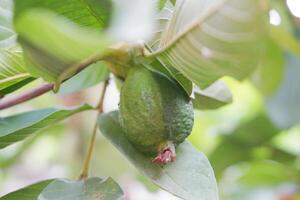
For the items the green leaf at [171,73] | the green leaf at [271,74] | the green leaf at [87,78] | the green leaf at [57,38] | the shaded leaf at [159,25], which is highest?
the green leaf at [57,38]

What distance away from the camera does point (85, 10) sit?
800mm

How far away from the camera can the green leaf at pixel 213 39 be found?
0.61m

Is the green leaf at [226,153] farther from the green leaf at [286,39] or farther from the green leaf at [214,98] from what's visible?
the green leaf at [286,39]

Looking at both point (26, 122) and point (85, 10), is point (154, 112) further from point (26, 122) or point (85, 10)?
point (26, 122)

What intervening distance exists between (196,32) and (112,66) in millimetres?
216

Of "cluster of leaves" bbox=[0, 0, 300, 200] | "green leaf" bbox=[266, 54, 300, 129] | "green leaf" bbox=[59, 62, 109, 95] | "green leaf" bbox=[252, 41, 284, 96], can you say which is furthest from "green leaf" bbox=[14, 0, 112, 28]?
"green leaf" bbox=[266, 54, 300, 129]

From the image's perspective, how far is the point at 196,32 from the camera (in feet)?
2.22

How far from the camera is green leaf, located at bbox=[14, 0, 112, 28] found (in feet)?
2.53

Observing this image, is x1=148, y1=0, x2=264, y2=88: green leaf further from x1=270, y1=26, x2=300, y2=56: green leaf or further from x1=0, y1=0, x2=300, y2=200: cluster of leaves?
x1=270, y1=26, x2=300, y2=56: green leaf

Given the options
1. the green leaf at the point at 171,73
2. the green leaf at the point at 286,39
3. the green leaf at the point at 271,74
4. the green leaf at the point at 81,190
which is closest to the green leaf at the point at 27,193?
the green leaf at the point at 81,190

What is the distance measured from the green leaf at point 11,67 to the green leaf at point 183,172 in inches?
6.2

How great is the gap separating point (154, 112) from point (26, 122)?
28 cm

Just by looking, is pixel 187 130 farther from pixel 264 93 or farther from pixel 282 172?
pixel 282 172

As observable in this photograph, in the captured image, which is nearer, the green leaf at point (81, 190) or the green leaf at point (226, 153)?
the green leaf at point (81, 190)
